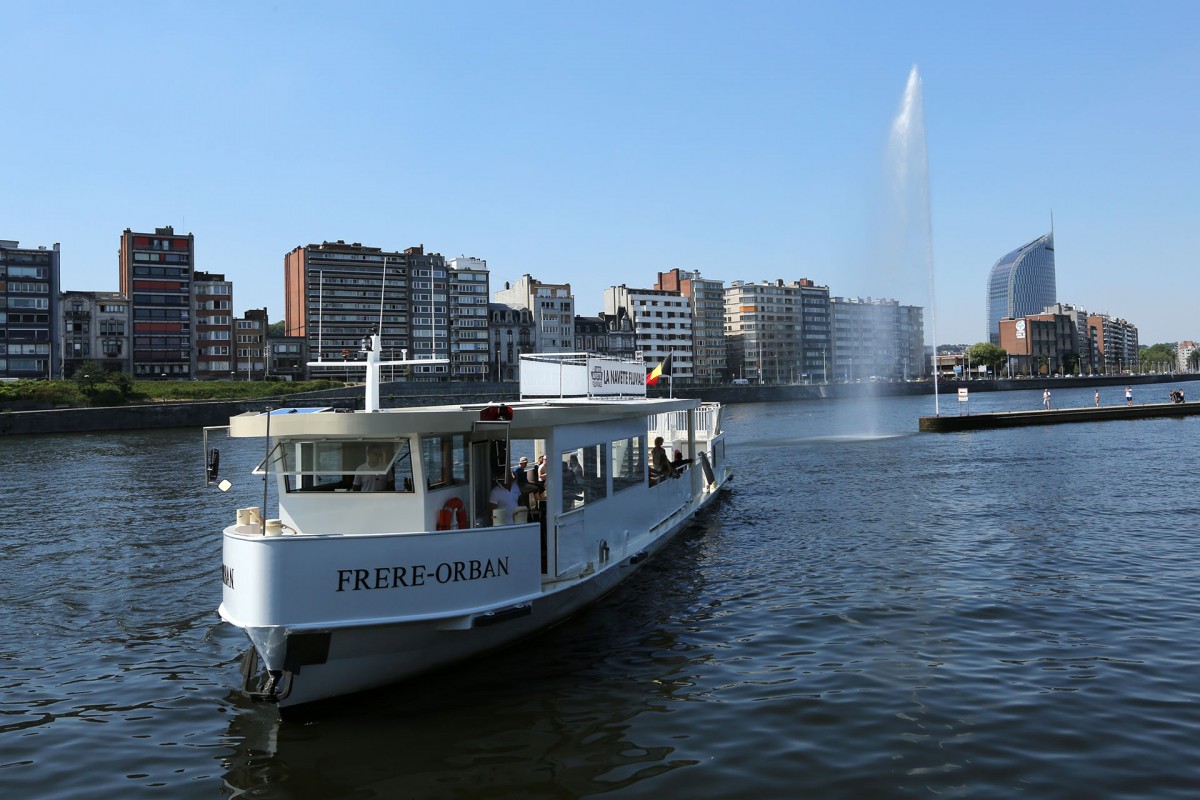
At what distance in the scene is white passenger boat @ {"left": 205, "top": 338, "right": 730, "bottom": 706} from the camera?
33.3 ft

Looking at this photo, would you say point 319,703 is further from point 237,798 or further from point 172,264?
point 172,264

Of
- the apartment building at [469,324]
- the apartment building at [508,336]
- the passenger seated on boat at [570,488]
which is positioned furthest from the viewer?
the apartment building at [508,336]

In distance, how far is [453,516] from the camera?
12305 mm

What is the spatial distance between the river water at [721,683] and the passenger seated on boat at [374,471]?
110 inches

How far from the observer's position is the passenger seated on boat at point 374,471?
11945 millimetres

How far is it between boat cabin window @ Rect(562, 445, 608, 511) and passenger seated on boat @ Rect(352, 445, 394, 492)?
3.12 meters

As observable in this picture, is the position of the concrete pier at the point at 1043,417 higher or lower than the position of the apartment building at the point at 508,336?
lower

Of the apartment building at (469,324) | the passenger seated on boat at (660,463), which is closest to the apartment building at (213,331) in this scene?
the apartment building at (469,324)

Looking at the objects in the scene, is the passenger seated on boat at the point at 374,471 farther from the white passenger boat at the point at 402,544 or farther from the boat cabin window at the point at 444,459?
the boat cabin window at the point at 444,459

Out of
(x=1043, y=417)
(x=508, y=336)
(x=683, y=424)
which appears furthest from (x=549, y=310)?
(x=683, y=424)

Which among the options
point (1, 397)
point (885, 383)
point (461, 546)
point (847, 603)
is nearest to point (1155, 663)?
point (847, 603)

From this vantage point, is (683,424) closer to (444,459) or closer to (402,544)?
(444,459)

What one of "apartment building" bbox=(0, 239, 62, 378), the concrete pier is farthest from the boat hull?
"apartment building" bbox=(0, 239, 62, 378)

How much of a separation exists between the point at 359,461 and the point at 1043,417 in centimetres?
7269
